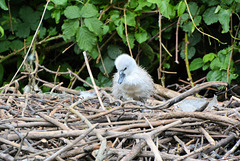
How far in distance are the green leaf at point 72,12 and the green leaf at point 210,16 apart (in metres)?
1.18

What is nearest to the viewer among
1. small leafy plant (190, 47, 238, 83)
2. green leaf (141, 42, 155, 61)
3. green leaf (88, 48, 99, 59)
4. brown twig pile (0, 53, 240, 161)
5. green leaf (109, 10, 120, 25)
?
brown twig pile (0, 53, 240, 161)

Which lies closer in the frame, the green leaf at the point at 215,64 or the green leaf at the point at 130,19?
the green leaf at the point at 215,64

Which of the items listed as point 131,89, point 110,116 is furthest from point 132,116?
point 131,89

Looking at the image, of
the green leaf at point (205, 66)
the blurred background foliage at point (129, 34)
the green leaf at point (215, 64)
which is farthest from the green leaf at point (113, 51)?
the green leaf at point (215, 64)

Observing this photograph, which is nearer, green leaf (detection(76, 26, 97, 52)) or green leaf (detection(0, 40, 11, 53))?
green leaf (detection(76, 26, 97, 52))

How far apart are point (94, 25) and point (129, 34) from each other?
400mm

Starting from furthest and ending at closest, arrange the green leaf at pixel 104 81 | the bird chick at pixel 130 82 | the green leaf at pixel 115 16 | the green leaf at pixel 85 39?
the green leaf at pixel 104 81
the green leaf at pixel 115 16
the green leaf at pixel 85 39
the bird chick at pixel 130 82

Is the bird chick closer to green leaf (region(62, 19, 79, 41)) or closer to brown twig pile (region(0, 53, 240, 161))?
green leaf (region(62, 19, 79, 41))

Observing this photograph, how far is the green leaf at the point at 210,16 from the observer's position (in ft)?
10.1

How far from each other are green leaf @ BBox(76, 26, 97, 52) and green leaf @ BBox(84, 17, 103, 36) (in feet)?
0.18

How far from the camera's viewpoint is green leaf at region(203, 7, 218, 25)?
122 inches

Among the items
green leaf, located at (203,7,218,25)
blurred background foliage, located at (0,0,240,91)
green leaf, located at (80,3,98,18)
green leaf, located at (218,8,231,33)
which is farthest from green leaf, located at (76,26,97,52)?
green leaf, located at (218,8,231,33)

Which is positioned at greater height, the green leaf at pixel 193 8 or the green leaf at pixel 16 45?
the green leaf at pixel 193 8

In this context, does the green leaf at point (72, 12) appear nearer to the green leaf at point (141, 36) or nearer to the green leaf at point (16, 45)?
the green leaf at point (141, 36)
